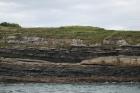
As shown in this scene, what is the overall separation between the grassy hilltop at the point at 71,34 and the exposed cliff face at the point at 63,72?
9888 millimetres

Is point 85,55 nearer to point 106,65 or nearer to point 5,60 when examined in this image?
point 106,65

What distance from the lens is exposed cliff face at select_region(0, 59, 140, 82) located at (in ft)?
272

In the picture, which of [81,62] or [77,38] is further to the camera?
[77,38]

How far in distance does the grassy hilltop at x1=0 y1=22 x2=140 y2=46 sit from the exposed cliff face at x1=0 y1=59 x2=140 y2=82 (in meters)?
9.89

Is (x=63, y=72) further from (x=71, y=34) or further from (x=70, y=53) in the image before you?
(x=71, y=34)

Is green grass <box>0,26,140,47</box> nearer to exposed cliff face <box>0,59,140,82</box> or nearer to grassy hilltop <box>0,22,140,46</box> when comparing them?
grassy hilltop <box>0,22,140,46</box>

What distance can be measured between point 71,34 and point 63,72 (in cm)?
1661

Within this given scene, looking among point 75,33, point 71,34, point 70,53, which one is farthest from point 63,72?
point 75,33

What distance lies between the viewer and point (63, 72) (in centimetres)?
8394

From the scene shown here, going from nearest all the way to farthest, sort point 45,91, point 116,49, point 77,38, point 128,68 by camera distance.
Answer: point 45,91 → point 128,68 → point 116,49 → point 77,38

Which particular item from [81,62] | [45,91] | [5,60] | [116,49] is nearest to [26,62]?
[5,60]

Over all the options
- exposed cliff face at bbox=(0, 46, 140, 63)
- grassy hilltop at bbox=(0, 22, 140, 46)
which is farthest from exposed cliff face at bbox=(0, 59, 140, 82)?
grassy hilltop at bbox=(0, 22, 140, 46)

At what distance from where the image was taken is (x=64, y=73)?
83.8 metres

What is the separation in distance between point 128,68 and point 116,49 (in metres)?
6.40
